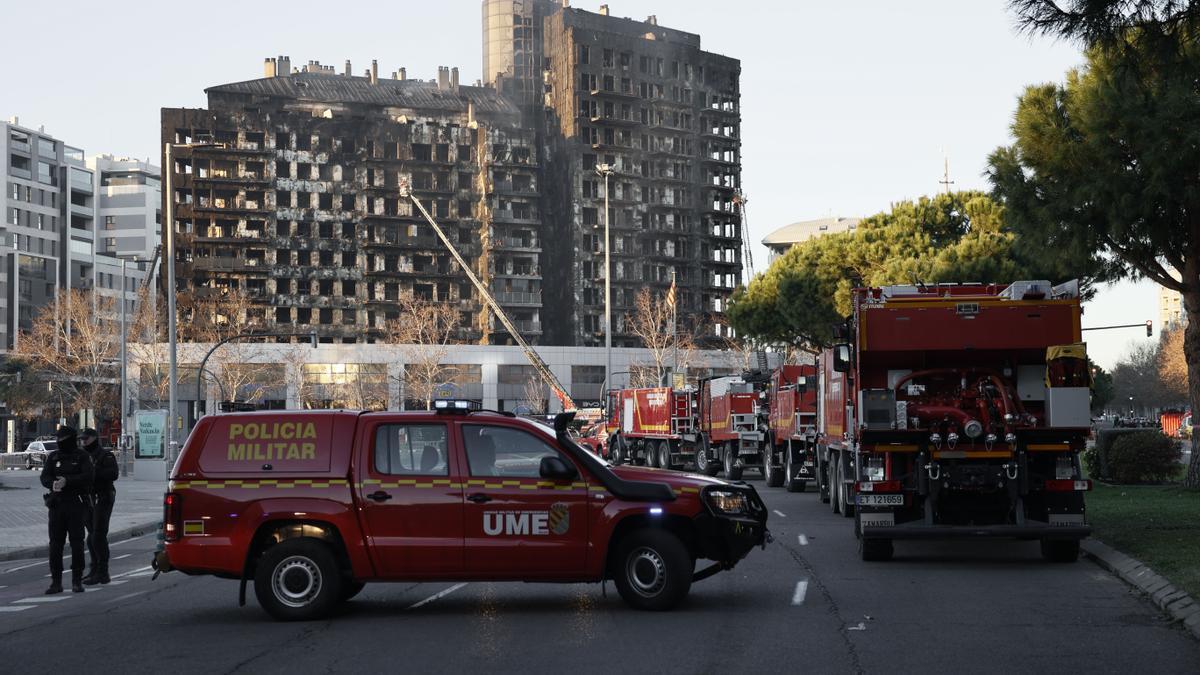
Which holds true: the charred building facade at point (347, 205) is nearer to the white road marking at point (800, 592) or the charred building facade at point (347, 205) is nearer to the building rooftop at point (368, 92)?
the building rooftop at point (368, 92)

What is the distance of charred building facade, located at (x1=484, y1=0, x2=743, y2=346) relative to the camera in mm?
146750

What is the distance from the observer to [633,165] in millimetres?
150125

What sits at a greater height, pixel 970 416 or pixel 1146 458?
pixel 970 416

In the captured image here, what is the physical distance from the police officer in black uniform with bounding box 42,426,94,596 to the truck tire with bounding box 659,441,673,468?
116 feet

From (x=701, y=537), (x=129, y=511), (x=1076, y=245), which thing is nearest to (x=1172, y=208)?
(x=1076, y=245)

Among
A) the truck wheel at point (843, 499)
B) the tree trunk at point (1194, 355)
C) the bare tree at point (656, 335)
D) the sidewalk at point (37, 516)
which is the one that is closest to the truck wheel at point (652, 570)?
the sidewalk at point (37, 516)

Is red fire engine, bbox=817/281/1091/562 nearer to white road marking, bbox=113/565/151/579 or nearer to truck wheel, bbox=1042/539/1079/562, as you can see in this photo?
truck wheel, bbox=1042/539/1079/562

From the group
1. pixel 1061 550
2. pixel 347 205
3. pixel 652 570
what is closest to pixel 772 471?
pixel 1061 550

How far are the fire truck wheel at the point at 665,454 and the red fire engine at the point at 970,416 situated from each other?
105 ft

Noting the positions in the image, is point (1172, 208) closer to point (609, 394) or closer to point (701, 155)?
point (609, 394)

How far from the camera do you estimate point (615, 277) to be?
146 meters

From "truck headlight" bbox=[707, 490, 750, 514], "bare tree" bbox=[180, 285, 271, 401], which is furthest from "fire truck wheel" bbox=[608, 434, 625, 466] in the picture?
"truck headlight" bbox=[707, 490, 750, 514]

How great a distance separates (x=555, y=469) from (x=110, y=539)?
14922mm

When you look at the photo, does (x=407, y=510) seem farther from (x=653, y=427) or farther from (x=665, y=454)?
(x=653, y=427)
